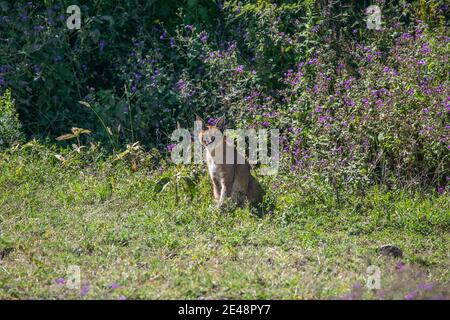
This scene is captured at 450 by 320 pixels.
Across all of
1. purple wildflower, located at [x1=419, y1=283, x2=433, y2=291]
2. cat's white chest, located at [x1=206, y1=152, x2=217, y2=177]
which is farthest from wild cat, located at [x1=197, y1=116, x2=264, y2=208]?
purple wildflower, located at [x1=419, y1=283, x2=433, y2=291]

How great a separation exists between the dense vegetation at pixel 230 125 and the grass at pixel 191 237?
2cm

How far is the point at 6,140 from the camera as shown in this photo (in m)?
9.39

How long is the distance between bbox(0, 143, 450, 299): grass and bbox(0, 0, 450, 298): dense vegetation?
0.02m

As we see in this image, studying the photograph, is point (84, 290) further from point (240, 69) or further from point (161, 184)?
point (240, 69)

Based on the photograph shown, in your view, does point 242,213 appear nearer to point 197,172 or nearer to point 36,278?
point 197,172

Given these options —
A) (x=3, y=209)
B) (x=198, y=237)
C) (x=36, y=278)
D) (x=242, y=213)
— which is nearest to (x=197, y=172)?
(x=242, y=213)

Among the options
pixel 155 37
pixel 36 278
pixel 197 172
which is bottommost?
pixel 36 278

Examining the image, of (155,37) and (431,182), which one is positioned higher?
(155,37)

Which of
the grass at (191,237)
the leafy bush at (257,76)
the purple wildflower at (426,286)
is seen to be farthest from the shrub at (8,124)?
Result: the purple wildflower at (426,286)

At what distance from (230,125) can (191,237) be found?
2678 mm

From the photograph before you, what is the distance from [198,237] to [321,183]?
68.3 inches

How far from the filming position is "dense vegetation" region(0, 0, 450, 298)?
6512 millimetres

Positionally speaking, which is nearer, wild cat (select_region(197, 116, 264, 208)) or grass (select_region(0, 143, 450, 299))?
grass (select_region(0, 143, 450, 299))

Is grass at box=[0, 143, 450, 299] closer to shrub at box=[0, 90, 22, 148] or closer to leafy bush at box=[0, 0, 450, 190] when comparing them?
shrub at box=[0, 90, 22, 148]
